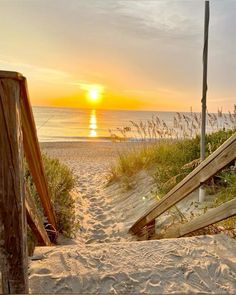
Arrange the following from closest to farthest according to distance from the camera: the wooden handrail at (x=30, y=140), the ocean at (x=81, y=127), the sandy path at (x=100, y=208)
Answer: the wooden handrail at (x=30, y=140)
the sandy path at (x=100, y=208)
the ocean at (x=81, y=127)

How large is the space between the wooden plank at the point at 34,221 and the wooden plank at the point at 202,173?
1173 mm

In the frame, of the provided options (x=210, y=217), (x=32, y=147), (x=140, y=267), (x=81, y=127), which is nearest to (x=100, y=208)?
(x=210, y=217)

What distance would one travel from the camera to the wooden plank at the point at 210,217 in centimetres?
205

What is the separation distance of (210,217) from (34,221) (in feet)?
4.30

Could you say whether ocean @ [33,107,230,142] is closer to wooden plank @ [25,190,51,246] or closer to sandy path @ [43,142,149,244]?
sandy path @ [43,142,149,244]

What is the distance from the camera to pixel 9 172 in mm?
1163

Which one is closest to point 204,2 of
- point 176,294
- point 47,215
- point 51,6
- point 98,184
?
point 51,6

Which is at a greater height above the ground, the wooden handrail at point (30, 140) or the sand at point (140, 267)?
the wooden handrail at point (30, 140)

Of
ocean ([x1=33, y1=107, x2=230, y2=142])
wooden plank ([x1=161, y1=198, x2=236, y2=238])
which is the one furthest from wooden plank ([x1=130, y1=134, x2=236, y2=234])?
ocean ([x1=33, y1=107, x2=230, y2=142])

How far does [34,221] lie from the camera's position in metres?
2.12

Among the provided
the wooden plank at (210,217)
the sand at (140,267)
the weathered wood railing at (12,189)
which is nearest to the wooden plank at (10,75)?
the weathered wood railing at (12,189)

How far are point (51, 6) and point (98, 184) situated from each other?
4108 millimetres

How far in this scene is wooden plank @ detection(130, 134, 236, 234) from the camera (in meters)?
1.81

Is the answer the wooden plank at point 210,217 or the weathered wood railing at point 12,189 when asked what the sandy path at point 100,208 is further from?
the weathered wood railing at point 12,189
